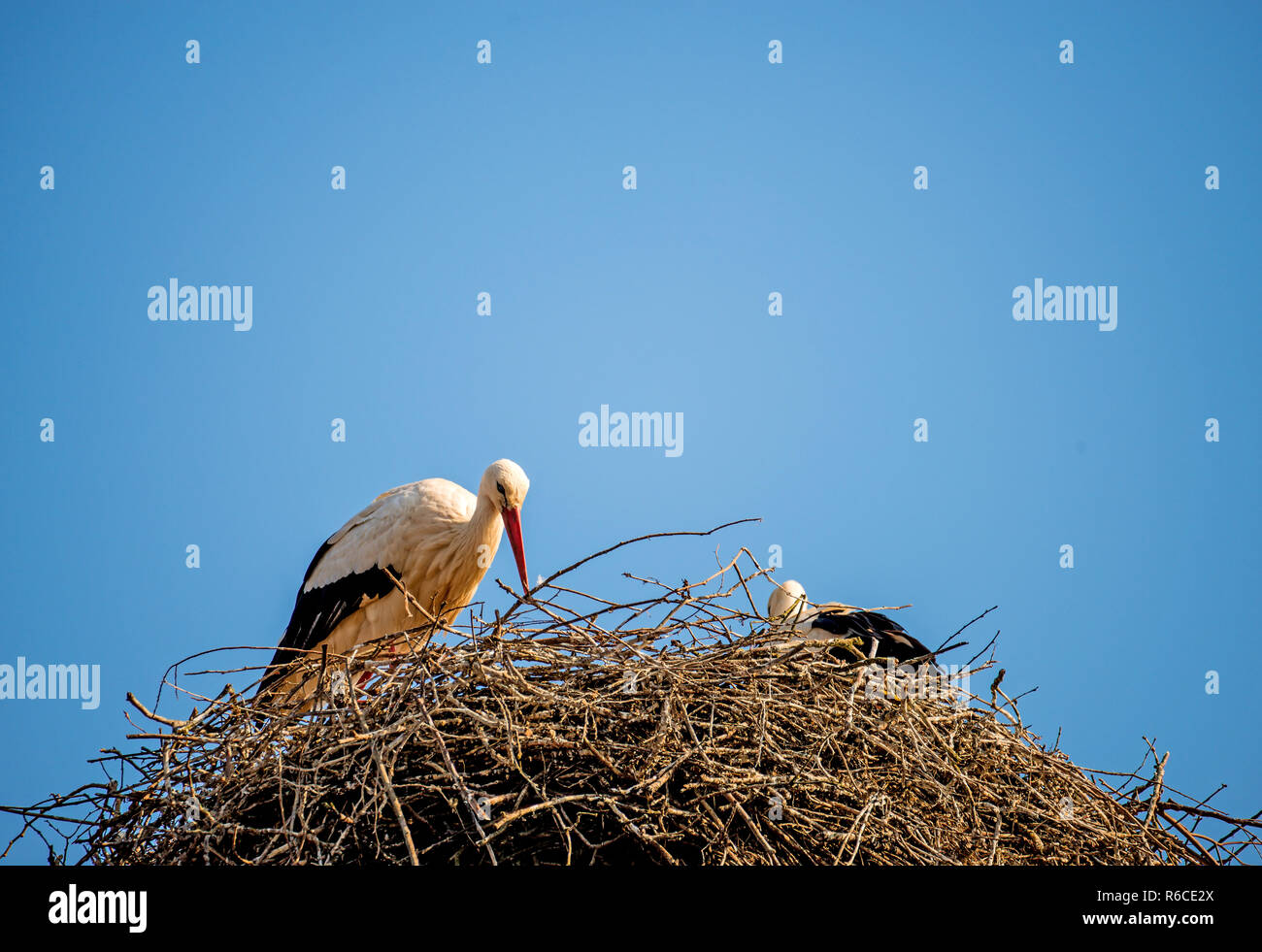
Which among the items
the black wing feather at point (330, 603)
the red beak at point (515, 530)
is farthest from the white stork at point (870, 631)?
the black wing feather at point (330, 603)

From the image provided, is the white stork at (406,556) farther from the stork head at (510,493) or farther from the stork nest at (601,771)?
the stork nest at (601,771)

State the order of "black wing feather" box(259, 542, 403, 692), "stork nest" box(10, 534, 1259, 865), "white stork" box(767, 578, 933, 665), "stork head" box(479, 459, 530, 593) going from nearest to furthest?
"stork nest" box(10, 534, 1259, 865)
"white stork" box(767, 578, 933, 665)
"stork head" box(479, 459, 530, 593)
"black wing feather" box(259, 542, 403, 692)

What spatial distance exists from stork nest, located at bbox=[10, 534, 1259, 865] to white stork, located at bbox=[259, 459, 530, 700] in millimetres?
1981

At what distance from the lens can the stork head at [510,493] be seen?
14.7 feet

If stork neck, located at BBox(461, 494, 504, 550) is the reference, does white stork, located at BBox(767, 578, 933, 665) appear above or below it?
below

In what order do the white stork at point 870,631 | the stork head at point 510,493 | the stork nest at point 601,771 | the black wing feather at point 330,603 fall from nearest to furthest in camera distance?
the stork nest at point 601,771
the white stork at point 870,631
the stork head at point 510,493
the black wing feather at point 330,603

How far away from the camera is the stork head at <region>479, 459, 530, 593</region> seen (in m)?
4.47

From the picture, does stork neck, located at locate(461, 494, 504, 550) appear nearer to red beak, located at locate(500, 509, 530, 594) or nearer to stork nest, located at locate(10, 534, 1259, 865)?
red beak, located at locate(500, 509, 530, 594)

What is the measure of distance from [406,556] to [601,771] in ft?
9.47

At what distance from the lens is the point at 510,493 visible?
14.7 ft

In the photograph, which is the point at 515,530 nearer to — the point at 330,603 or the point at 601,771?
the point at 330,603

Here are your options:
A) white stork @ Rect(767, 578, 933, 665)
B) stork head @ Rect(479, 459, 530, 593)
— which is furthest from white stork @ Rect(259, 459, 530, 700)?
white stork @ Rect(767, 578, 933, 665)
